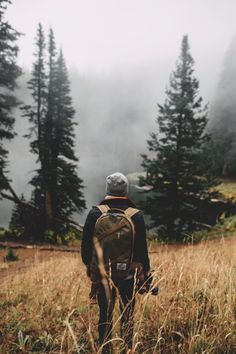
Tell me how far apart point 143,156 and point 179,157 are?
212cm

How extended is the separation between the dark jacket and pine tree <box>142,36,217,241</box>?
15407mm

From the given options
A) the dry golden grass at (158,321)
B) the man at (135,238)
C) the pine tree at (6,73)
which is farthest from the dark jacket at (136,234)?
the pine tree at (6,73)

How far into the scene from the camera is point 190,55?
62.6 ft

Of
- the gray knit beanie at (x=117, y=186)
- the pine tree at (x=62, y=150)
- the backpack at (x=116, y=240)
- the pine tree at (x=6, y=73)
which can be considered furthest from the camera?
the pine tree at (x=62, y=150)

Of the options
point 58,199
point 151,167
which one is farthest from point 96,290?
point 58,199

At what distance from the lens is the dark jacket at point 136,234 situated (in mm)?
3135

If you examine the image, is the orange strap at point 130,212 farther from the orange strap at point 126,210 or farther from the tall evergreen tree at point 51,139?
the tall evergreen tree at point 51,139

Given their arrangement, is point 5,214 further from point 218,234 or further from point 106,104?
point 106,104

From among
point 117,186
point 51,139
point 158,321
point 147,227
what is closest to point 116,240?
point 117,186

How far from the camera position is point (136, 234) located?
3152 mm

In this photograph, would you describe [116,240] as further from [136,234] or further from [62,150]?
[62,150]

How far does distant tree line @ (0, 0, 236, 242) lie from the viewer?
17906 mm

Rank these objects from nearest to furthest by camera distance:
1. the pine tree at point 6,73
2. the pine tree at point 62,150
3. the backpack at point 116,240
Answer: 1. the backpack at point 116,240
2. the pine tree at point 6,73
3. the pine tree at point 62,150

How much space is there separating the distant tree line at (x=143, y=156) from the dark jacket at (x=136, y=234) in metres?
14.6
